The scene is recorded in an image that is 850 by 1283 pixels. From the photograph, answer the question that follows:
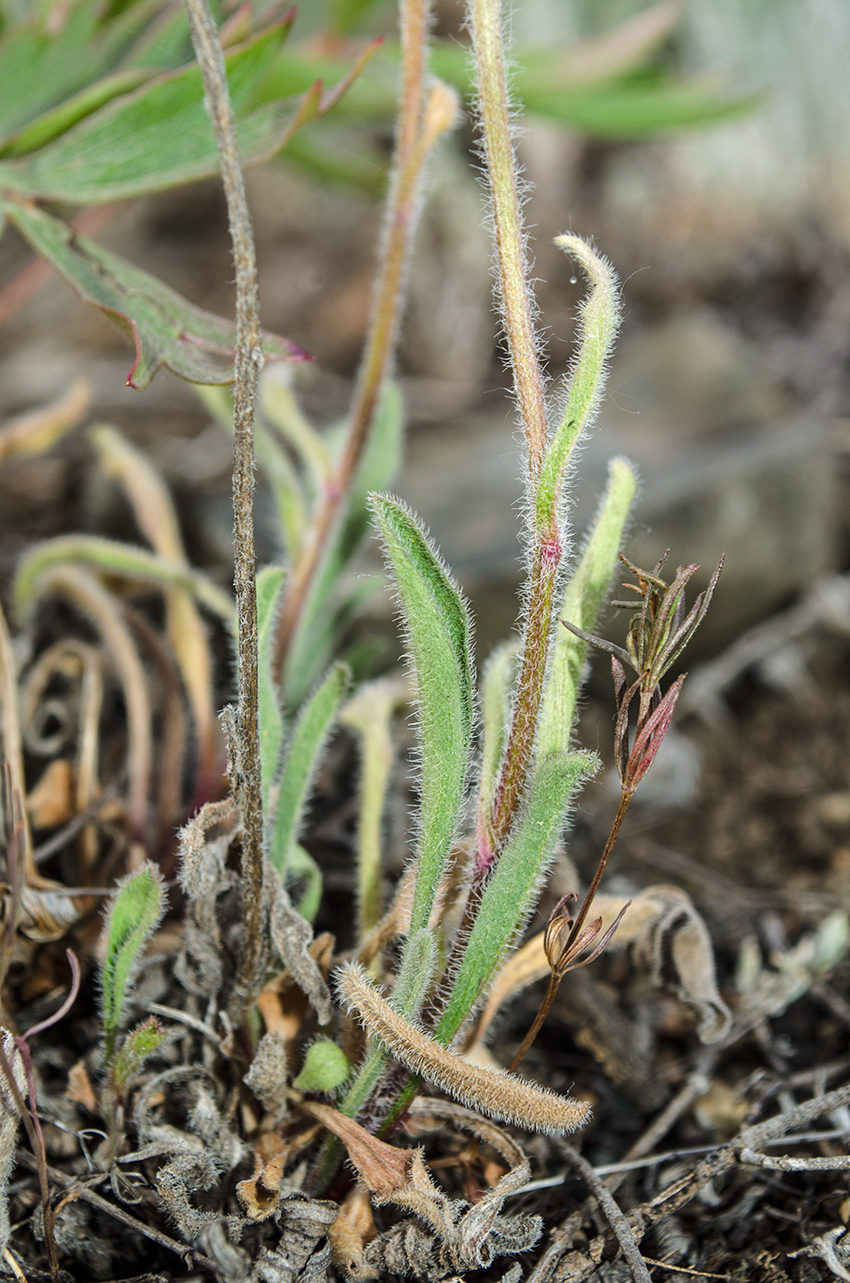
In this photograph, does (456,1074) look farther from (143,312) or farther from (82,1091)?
(143,312)

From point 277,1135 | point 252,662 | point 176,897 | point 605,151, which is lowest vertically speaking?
point 277,1135

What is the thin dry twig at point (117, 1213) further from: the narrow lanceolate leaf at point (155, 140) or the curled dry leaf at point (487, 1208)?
the narrow lanceolate leaf at point (155, 140)

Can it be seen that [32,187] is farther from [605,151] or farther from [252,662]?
[605,151]

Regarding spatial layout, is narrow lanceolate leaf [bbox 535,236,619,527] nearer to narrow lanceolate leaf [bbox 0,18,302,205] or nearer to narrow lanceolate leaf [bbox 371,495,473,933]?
narrow lanceolate leaf [bbox 371,495,473,933]

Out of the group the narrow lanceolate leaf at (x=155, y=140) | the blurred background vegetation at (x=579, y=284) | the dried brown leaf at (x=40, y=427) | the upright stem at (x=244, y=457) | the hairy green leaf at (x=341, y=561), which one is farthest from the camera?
the blurred background vegetation at (x=579, y=284)

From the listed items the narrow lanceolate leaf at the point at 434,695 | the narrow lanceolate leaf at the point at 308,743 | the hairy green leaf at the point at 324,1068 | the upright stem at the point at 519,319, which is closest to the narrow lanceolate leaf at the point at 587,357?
the upright stem at the point at 519,319

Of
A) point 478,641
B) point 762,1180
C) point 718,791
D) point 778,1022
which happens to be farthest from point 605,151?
point 762,1180

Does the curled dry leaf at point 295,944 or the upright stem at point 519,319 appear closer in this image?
the upright stem at point 519,319
